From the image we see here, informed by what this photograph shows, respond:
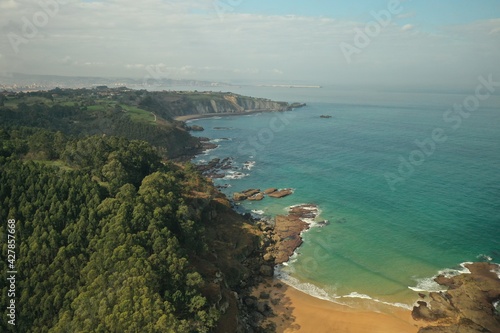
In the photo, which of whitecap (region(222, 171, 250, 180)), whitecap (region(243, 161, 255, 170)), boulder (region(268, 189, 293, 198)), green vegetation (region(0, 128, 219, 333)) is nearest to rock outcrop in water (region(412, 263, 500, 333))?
green vegetation (region(0, 128, 219, 333))

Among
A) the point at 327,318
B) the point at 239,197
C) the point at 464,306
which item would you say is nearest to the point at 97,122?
the point at 239,197

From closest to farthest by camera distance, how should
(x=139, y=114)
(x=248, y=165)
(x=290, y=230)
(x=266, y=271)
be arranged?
(x=266, y=271) → (x=290, y=230) → (x=248, y=165) → (x=139, y=114)

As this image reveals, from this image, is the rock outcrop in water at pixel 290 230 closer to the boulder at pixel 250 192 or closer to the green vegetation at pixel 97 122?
the boulder at pixel 250 192

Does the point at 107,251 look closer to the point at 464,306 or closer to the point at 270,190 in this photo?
the point at 464,306

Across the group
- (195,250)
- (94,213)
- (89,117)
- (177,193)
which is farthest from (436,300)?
(89,117)

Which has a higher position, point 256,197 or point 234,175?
point 234,175

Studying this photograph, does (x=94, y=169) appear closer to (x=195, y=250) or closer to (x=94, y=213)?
(x=94, y=213)

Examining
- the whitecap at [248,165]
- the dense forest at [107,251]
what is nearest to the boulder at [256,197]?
the dense forest at [107,251]
